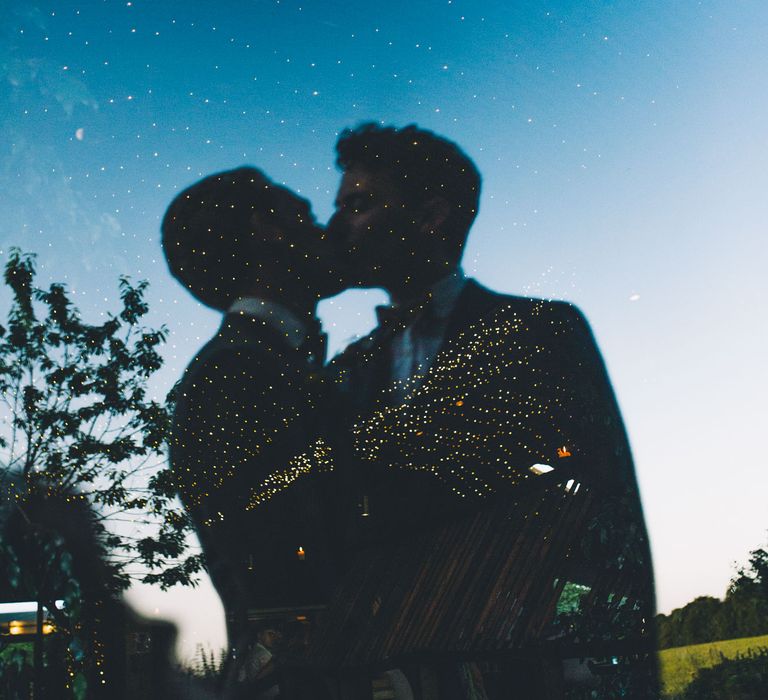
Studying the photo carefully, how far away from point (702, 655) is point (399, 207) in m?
→ 4.55

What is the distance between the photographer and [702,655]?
4.37 m

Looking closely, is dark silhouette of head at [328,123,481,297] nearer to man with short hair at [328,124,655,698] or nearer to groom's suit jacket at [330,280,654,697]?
man with short hair at [328,124,655,698]

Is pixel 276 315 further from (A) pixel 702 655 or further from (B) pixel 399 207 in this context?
(A) pixel 702 655

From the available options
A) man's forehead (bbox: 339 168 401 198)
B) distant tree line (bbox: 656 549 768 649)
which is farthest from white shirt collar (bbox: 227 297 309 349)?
distant tree line (bbox: 656 549 768 649)

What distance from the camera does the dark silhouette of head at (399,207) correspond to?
125 cm

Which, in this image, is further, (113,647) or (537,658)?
(113,647)

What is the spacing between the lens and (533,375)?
1.27 metres

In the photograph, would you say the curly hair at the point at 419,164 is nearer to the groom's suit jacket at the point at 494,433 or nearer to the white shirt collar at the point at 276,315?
the groom's suit jacket at the point at 494,433

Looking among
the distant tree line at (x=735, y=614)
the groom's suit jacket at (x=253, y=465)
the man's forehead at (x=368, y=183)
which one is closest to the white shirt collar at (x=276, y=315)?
the groom's suit jacket at (x=253, y=465)

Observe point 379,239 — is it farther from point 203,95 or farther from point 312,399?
point 203,95

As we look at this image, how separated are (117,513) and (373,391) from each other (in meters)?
0.97

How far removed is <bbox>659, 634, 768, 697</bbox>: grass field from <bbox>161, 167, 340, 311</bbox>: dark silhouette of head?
4301 mm

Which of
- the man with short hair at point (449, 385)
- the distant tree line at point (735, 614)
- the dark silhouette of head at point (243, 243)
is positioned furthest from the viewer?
the distant tree line at point (735, 614)

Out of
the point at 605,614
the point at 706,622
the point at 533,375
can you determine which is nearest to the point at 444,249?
the point at 533,375
